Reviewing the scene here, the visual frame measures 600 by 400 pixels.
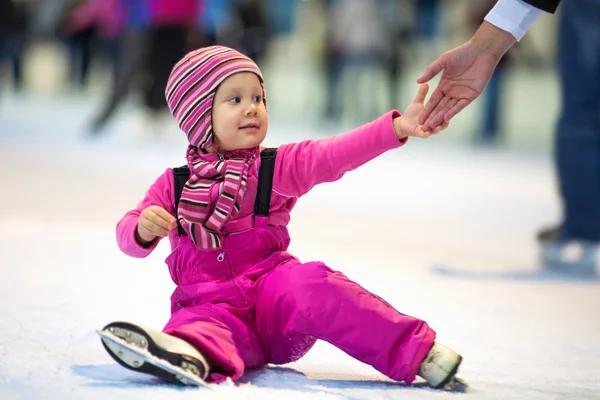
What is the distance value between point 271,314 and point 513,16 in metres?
0.93

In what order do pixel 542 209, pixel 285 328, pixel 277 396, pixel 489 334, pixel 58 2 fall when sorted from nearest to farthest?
pixel 277 396, pixel 285 328, pixel 489 334, pixel 542 209, pixel 58 2

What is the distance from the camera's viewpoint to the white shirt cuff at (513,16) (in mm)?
2133

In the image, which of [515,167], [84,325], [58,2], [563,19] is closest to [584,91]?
[563,19]

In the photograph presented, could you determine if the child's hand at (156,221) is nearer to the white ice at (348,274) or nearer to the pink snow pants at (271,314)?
the pink snow pants at (271,314)

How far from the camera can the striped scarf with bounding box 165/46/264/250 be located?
1799 millimetres

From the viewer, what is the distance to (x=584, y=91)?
10.5 ft

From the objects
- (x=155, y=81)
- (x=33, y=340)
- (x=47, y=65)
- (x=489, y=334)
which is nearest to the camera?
(x=33, y=340)

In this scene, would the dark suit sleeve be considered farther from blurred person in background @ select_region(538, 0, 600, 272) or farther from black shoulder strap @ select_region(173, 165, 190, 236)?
blurred person in background @ select_region(538, 0, 600, 272)

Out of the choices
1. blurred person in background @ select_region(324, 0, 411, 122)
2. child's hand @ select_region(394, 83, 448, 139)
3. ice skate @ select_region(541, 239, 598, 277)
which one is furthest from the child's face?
blurred person in background @ select_region(324, 0, 411, 122)

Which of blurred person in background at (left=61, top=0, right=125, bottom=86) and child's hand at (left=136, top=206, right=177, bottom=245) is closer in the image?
child's hand at (left=136, top=206, right=177, bottom=245)

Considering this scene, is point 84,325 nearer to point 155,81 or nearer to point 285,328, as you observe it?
point 285,328

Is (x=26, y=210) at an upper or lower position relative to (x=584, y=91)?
lower

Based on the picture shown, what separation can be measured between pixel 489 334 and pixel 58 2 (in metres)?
12.0

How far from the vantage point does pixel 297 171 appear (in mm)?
1857
